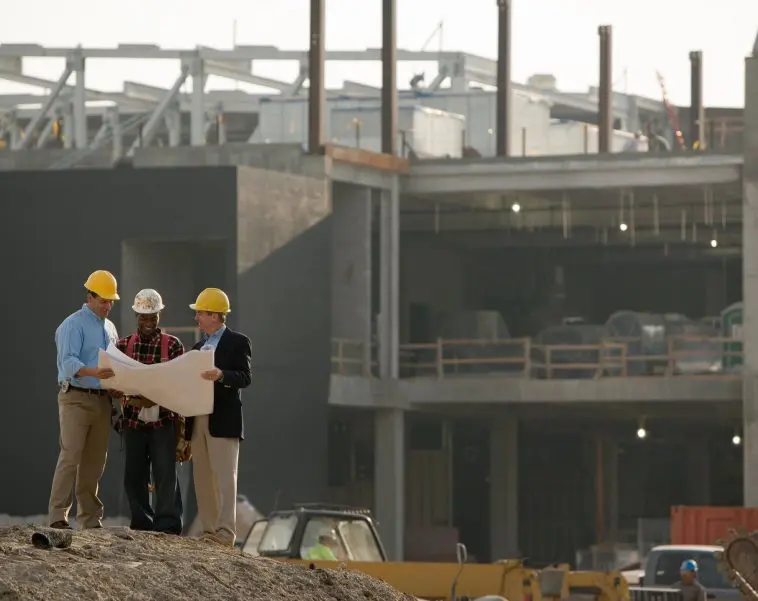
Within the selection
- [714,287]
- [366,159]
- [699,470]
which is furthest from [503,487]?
[366,159]

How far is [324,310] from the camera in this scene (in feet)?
142

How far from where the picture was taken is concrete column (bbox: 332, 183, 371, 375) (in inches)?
1769

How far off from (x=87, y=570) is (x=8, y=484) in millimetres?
28672

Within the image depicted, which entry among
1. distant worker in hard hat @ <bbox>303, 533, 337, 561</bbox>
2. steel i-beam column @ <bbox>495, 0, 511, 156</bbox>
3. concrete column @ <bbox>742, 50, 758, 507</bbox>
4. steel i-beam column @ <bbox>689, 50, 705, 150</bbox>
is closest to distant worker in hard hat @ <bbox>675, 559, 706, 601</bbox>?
distant worker in hard hat @ <bbox>303, 533, 337, 561</bbox>

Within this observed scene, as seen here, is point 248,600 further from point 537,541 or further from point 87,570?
point 537,541

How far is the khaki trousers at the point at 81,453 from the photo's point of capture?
1488cm

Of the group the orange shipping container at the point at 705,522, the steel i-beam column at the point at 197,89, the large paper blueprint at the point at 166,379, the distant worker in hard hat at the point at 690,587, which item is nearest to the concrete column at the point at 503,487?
the steel i-beam column at the point at 197,89

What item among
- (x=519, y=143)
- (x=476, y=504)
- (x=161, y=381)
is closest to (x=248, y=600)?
(x=161, y=381)

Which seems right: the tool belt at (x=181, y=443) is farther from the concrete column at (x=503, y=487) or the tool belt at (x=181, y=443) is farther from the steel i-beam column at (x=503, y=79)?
the concrete column at (x=503, y=487)

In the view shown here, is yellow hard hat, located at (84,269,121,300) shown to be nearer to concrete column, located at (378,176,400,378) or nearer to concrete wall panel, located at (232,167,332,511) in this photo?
concrete wall panel, located at (232,167,332,511)

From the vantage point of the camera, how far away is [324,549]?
25.5m

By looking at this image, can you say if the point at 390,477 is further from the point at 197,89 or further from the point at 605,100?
the point at 197,89

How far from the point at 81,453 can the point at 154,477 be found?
21.6 inches

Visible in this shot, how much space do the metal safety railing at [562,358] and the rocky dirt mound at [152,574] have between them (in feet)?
101
